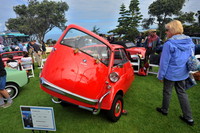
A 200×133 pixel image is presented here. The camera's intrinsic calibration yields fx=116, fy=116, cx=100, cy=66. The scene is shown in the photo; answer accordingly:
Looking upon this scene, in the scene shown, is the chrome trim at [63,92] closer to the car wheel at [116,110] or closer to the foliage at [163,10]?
the car wheel at [116,110]

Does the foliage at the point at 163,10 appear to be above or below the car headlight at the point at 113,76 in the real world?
above

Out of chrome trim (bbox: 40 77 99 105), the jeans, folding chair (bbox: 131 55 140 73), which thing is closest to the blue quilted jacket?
the jeans

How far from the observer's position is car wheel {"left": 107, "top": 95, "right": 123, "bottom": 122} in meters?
2.49

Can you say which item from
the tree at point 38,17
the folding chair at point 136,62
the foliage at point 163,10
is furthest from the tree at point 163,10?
the folding chair at point 136,62

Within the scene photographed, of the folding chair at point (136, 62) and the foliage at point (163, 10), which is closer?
the folding chair at point (136, 62)

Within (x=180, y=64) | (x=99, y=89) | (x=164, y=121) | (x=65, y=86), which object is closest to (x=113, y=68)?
(x=99, y=89)

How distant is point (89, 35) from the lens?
227 centimetres

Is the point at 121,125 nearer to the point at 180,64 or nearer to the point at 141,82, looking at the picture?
the point at 180,64

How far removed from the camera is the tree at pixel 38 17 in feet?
84.1

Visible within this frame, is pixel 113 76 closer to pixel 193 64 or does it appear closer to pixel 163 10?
pixel 193 64

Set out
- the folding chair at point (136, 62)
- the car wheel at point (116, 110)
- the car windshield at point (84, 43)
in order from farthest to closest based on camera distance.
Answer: the folding chair at point (136, 62) → the car wheel at point (116, 110) → the car windshield at point (84, 43)

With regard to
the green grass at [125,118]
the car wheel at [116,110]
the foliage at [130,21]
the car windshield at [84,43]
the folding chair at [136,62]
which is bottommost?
the green grass at [125,118]

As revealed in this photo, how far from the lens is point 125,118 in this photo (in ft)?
9.42

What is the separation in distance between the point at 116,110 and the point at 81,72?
133 centimetres
